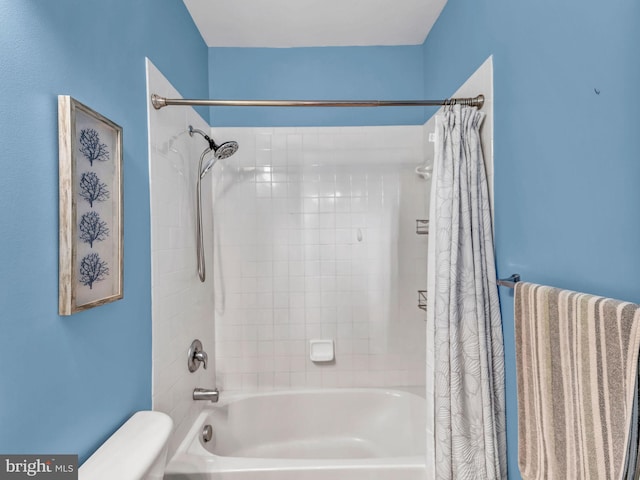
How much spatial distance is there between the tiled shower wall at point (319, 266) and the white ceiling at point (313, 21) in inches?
20.9

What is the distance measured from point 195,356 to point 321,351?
30.9 inches

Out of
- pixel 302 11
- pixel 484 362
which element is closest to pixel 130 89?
pixel 302 11

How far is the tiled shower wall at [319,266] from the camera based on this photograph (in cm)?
241

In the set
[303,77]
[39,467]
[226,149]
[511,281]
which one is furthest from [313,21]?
[39,467]

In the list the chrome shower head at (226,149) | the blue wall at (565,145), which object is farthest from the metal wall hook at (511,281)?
the chrome shower head at (226,149)

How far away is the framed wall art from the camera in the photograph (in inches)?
35.7

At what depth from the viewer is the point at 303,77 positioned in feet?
7.86

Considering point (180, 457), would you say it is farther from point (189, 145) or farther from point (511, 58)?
point (511, 58)

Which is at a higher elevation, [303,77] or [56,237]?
[303,77]

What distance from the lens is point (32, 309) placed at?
82 cm

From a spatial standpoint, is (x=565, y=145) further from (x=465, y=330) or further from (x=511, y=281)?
(x=465, y=330)

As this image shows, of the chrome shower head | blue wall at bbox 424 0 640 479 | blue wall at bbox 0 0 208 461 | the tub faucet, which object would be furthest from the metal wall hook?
the tub faucet

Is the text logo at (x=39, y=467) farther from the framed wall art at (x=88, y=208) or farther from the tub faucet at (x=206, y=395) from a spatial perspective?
the tub faucet at (x=206, y=395)

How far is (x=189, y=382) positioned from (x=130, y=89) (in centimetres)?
138
